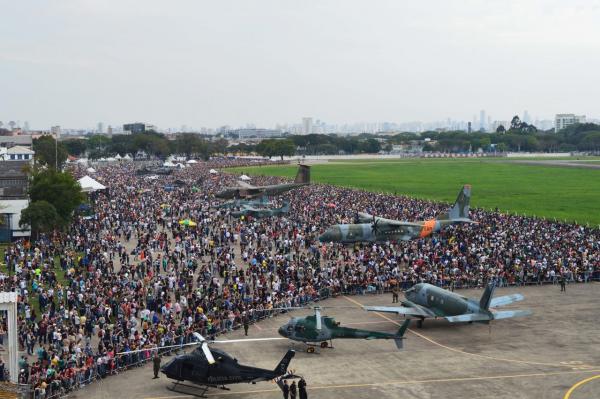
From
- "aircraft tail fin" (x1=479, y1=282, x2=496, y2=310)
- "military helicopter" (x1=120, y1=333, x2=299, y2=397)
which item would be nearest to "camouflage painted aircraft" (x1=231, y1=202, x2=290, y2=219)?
"aircraft tail fin" (x1=479, y1=282, x2=496, y2=310)

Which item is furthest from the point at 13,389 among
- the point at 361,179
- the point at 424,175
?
the point at 424,175

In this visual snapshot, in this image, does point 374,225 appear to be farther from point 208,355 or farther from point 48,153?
point 48,153

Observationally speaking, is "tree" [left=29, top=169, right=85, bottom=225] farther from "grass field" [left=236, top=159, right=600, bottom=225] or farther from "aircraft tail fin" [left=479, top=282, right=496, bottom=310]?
"grass field" [left=236, top=159, right=600, bottom=225]

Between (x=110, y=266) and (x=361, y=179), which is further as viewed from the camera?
(x=361, y=179)

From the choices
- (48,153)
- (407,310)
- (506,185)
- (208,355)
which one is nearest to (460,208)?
(407,310)

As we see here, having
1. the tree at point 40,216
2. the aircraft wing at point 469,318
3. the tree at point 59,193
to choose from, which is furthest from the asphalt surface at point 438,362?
the tree at point 59,193

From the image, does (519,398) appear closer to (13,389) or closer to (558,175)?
(13,389)
